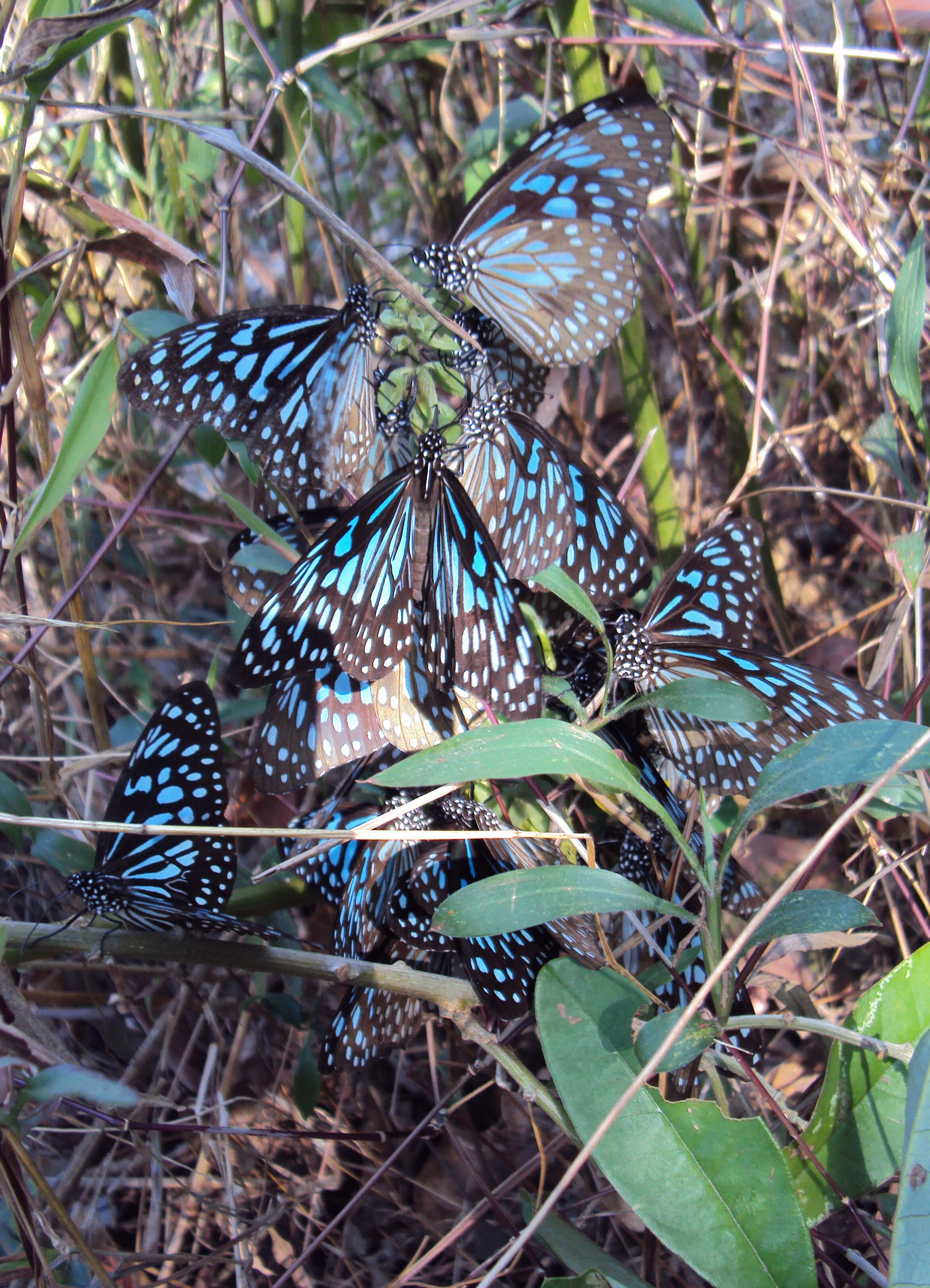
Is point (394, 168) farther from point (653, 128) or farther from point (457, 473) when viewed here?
point (457, 473)

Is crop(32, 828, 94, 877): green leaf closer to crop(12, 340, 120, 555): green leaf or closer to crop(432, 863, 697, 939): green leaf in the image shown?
crop(12, 340, 120, 555): green leaf

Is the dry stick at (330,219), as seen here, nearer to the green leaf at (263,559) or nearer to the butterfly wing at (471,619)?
the butterfly wing at (471,619)

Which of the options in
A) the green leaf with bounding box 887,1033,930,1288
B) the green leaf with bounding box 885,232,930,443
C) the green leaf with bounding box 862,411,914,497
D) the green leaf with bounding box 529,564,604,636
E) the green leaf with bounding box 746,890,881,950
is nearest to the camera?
the green leaf with bounding box 887,1033,930,1288

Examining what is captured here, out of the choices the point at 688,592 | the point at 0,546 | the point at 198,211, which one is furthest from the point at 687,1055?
the point at 198,211

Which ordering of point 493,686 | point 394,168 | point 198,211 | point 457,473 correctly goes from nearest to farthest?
point 493,686
point 457,473
point 198,211
point 394,168

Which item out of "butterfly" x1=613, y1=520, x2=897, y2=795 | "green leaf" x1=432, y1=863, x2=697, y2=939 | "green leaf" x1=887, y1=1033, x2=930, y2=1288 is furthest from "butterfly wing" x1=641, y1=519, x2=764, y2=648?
"green leaf" x1=887, y1=1033, x2=930, y2=1288

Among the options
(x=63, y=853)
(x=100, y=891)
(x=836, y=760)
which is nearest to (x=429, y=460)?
(x=836, y=760)

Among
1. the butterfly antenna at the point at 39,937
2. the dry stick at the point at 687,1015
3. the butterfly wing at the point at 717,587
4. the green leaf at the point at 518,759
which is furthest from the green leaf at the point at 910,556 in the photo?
the butterfly antenna at the point at 39,937
